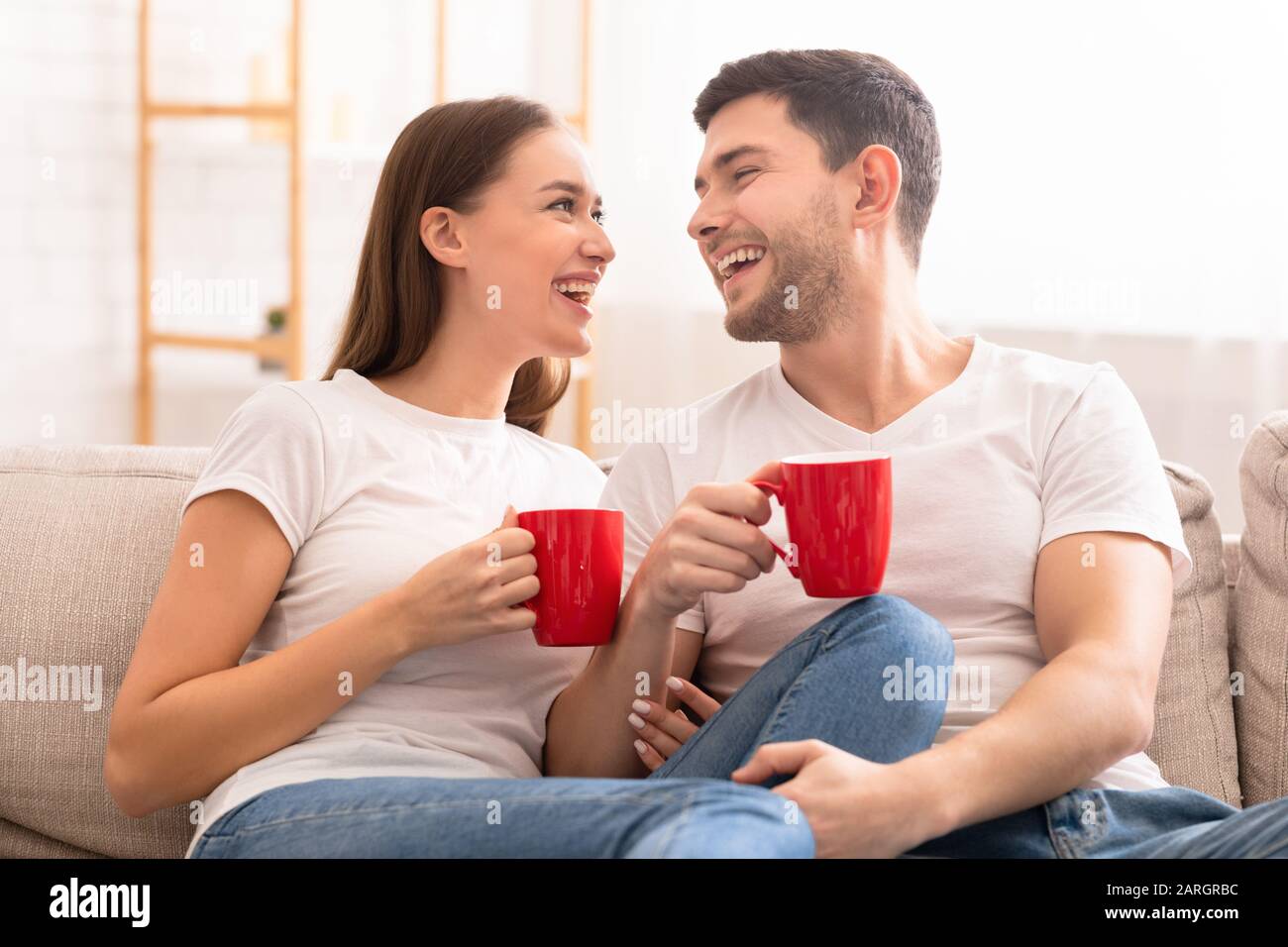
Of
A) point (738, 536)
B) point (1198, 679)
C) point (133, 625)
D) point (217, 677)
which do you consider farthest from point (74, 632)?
point (1198, 679)

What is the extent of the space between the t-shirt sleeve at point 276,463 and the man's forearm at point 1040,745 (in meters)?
0.62

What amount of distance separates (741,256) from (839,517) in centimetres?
50

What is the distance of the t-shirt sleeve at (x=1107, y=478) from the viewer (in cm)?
127

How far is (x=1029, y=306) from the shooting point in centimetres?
297

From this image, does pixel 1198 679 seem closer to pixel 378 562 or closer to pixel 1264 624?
pixel 1264 624

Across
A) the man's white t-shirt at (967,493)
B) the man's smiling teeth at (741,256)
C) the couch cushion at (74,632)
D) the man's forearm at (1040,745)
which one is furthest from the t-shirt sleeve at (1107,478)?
the couch cushion at (74,632)

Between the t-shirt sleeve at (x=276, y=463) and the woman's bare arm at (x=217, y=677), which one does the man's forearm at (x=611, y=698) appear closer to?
the woman's bare arm at (x=217, y=677)

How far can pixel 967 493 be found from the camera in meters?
1.35

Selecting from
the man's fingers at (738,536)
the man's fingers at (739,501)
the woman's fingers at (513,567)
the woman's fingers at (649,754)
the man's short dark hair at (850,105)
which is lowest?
the woman's fingers at (649,754)

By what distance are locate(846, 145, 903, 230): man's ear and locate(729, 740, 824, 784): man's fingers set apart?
27.6 inches

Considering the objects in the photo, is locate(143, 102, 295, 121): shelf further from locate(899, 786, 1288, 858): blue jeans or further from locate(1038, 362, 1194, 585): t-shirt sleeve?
locate(899, 786, 1288, 858): blue jeans

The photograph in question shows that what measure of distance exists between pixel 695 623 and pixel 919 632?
34 cm
